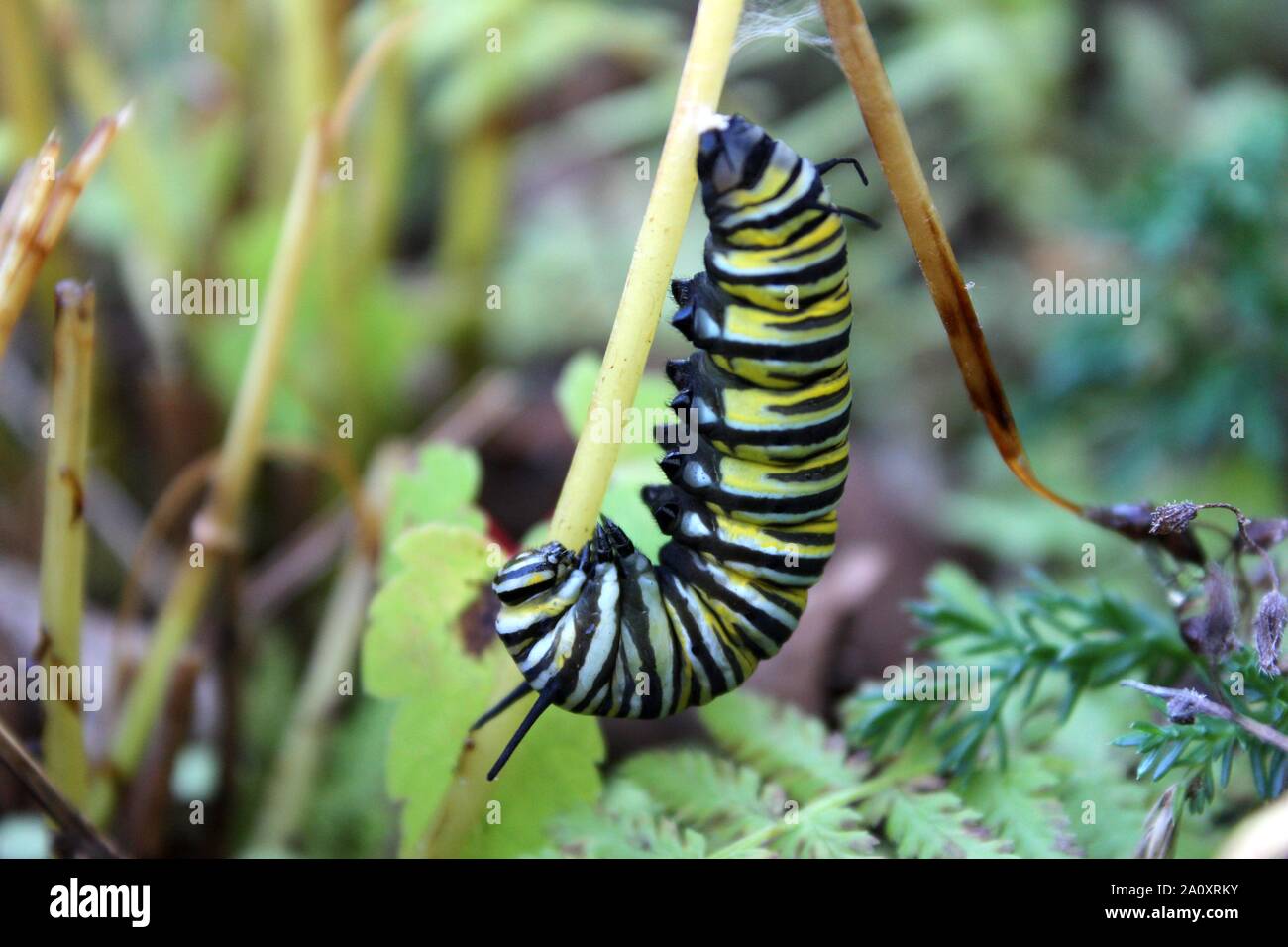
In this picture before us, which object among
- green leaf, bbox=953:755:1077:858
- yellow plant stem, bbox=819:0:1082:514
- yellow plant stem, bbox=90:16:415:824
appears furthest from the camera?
yellow plant stem, bbox=90:16:415:824

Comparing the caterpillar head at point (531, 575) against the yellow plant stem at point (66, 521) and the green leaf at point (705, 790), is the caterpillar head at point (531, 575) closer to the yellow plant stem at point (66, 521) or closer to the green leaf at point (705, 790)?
the green leaf at point (705, 790)

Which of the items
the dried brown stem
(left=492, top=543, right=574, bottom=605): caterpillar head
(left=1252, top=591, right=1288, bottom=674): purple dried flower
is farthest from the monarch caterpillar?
the dried brown stem

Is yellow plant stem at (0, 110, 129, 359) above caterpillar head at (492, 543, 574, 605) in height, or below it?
above

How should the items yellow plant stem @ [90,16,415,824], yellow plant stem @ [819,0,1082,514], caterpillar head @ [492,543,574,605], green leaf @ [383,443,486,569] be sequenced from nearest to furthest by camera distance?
1. yellow plant stem @ [819,0,1082,514]
2. caterpillar head @ [492,543,574,605]
3. green leaf @ [383,443,486,569]
4. yellow plant stem @ [90,16,415,824]

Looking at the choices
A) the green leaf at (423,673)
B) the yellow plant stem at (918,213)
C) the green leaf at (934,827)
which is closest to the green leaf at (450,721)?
the green leaf at (423,673)

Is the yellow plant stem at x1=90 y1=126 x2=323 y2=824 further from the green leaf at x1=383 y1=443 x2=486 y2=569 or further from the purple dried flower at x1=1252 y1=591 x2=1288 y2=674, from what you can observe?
the purple dried flower at x1=1252 y1=591 x2=1288 y2=674

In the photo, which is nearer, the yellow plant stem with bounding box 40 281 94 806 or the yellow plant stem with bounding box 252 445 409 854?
the yellow plant stem with bounding box 40 281 94 806

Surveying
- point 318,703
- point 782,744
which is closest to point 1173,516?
point 782,744

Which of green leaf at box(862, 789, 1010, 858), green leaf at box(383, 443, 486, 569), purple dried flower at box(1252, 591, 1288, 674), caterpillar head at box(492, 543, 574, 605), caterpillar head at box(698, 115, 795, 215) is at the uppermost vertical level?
caterpillar head at box(698, 115, 795, 215)
